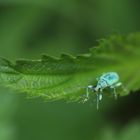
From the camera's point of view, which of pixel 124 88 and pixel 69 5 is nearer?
pixel 124 88

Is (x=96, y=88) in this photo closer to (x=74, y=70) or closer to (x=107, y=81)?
(x=107, y=81)

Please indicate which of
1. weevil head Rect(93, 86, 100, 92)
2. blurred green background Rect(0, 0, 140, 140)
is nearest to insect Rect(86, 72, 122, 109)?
weevil head Rect(93, 86, 100, 92)

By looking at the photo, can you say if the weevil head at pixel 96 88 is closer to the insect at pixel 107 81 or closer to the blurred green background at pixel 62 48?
the insect at pixel 107 81

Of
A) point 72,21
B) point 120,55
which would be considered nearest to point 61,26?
point 72,21

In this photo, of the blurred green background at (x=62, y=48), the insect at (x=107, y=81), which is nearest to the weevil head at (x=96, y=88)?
the insect at (x=107, y=81)

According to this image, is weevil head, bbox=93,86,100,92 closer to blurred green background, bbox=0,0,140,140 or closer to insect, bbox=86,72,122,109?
insect, bbox=86,72,122,109

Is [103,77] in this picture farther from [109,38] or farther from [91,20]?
[91,20]

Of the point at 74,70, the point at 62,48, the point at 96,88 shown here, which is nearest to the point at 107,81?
the point at 96,88
